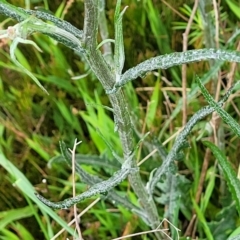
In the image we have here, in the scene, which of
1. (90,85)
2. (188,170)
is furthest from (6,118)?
(188,170)

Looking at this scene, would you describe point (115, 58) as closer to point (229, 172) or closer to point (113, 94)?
point (113, 94)

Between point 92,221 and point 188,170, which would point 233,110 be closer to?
point 188,170

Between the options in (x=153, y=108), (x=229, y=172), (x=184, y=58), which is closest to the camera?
(x=184, y=58)

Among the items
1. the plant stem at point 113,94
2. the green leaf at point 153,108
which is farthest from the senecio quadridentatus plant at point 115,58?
the green leaf at point 153,108

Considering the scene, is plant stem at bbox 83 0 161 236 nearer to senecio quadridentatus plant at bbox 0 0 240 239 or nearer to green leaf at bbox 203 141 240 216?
senecio quadridentatus plant at bbox 0 0 240 239

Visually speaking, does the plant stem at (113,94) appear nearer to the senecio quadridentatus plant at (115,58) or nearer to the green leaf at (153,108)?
the senecio quadridentatus plant at (115,58)

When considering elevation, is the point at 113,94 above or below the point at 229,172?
above

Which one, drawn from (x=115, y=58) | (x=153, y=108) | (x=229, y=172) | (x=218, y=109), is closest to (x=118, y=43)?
(x=115, y=58)

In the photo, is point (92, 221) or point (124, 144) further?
point (92, 221)

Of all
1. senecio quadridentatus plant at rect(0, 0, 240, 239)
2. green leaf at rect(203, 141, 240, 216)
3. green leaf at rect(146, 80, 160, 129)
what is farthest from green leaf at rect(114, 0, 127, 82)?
green leaf at rect(146, 80, 160, 129)

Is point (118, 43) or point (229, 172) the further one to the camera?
point (229, 172)

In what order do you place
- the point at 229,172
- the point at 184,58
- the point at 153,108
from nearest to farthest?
the point at 184,58 < the point at 229,172 < the point at 153,108
